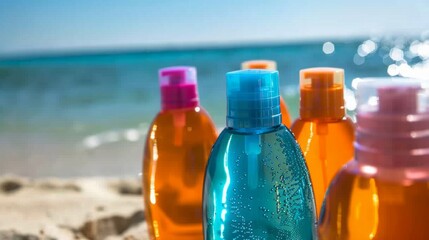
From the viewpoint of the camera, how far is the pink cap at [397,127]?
2.03ft

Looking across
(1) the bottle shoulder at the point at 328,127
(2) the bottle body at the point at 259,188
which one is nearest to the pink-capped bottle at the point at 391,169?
(2) the bottle body at the point at 259,188

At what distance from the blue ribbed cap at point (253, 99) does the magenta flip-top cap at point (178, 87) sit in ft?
0.80

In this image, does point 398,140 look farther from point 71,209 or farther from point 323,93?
point 71,209

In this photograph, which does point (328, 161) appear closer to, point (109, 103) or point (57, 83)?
point (109, 103)

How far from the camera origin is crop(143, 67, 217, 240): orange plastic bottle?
949 mm

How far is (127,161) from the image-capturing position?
284 cm

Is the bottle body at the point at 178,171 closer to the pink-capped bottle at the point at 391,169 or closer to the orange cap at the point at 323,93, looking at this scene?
the orange cap at the point at 323,93

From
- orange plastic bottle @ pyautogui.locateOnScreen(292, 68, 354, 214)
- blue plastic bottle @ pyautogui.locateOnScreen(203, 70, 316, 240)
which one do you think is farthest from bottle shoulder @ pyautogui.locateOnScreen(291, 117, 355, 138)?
blue plastic bottle @ pyautogui.locateOnScreen(203, 70, 316, 240)

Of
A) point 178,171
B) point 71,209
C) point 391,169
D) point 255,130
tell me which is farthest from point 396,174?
point 71,209

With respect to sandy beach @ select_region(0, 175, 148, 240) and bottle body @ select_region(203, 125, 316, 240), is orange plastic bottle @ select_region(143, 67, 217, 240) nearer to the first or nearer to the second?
bottle body @ select_region(203, 125, 316, 240)

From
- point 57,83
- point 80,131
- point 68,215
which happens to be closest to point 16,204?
point 68,215

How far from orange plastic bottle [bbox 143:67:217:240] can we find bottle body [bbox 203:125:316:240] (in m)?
0.19

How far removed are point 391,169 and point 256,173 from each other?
17 cm

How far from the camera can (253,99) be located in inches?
28.0
